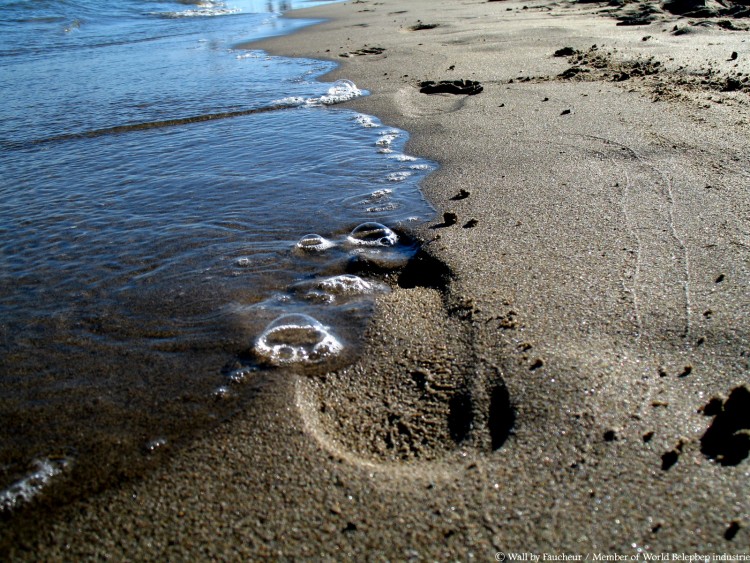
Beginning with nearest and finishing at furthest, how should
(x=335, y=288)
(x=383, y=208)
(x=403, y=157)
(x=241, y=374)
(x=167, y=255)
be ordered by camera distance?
(x=241, y=374) → (x=335, y=288) → (x=167, y=255) → (x=383, y=208) → (x=403, y=157)

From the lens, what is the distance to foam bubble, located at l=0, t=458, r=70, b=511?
5.00 feet

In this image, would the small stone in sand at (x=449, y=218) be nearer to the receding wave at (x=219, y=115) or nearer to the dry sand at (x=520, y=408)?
the dry sand at (x=520, y=408)

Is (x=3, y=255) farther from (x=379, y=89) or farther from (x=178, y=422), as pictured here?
(x=379, y=89)

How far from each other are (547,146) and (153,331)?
3.14 m

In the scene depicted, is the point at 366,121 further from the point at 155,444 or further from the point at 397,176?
the point at 155,444

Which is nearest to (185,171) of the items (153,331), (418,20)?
(153,331)

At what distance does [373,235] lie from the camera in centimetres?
305

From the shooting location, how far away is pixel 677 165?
3504 mm

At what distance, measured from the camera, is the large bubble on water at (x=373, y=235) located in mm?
2984

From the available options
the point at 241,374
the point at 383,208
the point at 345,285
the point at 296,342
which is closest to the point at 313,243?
the point at 345,285

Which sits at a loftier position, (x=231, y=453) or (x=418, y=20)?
(x=418, y=20)

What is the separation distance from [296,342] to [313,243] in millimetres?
939

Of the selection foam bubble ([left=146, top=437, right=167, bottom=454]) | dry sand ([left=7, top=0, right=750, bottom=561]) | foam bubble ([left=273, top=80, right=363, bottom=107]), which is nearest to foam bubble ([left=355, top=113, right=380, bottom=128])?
foam bubble ([left=273, top=80, right=363, bottom=107])

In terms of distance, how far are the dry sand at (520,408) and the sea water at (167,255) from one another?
0.19m
